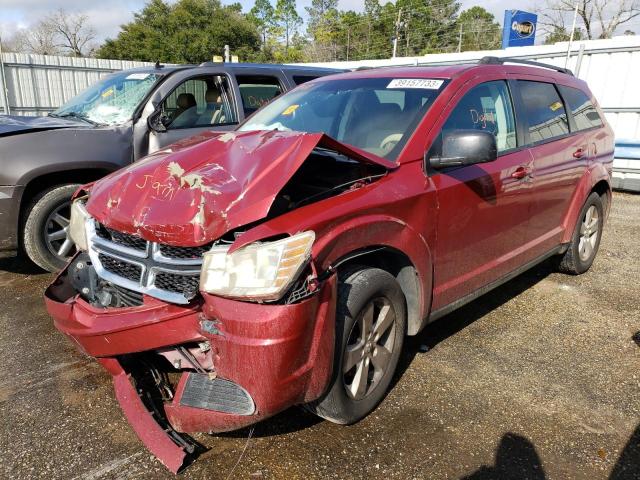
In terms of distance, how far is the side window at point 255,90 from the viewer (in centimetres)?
580

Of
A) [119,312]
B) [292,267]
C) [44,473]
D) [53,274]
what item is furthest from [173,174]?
[53,274]

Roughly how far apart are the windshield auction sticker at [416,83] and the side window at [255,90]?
106 inches

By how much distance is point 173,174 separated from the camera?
2410 mm

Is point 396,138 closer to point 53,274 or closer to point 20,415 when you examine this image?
point 20,415

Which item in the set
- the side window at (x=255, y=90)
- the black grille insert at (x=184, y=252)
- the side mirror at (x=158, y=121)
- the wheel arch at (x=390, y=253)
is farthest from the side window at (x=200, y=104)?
the wheel arch at (x=390, y=253)

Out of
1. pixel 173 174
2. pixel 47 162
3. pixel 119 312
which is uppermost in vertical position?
pixel 173 174

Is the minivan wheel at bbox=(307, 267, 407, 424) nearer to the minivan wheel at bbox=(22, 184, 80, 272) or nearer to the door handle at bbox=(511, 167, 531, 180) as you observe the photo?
the door handle at bbox=(511, 167, 531, 180)

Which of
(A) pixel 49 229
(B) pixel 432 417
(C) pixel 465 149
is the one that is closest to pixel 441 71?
(C) pixel 465 149

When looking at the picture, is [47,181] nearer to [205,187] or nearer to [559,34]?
[205,187]

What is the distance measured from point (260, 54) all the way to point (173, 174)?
152 ft

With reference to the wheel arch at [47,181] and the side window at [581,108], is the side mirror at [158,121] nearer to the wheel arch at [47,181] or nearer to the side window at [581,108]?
the wheel arch at [47,181]

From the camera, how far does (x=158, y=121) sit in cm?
510

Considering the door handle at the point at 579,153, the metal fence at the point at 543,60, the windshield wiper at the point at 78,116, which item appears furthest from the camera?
the metal fence at the point at 543,60

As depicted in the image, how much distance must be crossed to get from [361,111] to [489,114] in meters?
0.89
